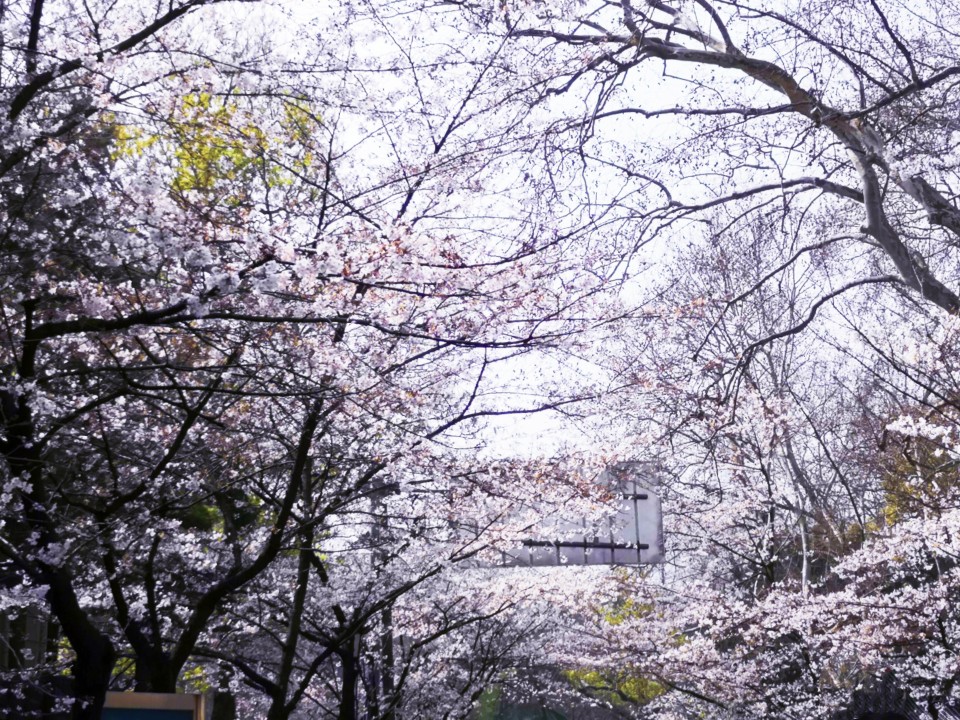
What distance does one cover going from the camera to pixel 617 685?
29094 mm

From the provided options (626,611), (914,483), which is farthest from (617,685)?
(914,483)

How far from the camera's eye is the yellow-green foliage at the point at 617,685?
28094mm

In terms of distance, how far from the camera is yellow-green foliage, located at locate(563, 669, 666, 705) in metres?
28.1

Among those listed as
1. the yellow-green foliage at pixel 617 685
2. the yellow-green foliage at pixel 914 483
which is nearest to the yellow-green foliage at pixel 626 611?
the yellow-green foliage at pixel 617 685

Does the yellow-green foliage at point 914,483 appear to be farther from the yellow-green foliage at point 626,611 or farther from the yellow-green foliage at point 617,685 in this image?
the yellow-green foliage at point 617,685

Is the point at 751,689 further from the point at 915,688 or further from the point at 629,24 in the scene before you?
the point at 629,24

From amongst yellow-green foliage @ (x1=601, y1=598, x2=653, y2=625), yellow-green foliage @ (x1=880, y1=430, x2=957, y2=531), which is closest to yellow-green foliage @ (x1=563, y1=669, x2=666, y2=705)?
yellow-green foliage @ (x1=601, y1=598, x2=653, y2=625)

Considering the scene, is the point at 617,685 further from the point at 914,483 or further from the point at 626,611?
the point at 914,483

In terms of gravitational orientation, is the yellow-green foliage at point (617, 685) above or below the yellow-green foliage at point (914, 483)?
below

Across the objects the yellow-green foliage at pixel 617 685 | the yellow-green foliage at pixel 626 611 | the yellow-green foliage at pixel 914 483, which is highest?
the yellow-green foliage at pixel 914 483

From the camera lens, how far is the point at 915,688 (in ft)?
52.5

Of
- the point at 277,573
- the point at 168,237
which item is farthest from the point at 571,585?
the point at 168,237

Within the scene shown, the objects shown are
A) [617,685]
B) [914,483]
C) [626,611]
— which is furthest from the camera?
[617,685]

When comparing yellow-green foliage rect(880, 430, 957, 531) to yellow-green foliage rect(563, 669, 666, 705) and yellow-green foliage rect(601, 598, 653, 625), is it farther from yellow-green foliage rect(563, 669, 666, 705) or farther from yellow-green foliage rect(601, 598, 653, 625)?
yellow-green foliage rect(563, 669, 666, 705)
